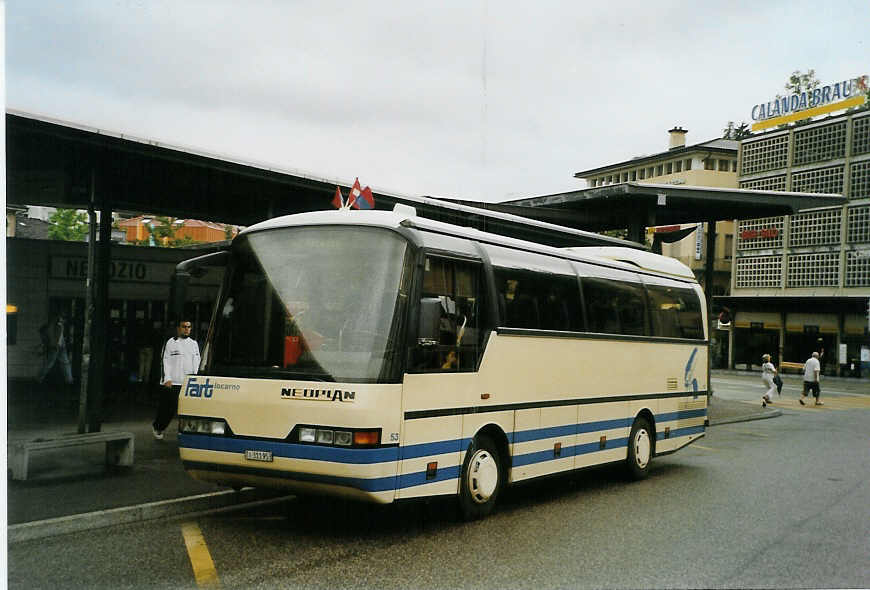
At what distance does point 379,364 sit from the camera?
7.50m

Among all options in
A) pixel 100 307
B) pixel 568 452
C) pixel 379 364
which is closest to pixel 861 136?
pixel 568 452

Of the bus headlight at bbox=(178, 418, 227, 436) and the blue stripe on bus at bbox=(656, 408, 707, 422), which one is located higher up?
the bus headlight at bbox=(178, 418, 227, 436)

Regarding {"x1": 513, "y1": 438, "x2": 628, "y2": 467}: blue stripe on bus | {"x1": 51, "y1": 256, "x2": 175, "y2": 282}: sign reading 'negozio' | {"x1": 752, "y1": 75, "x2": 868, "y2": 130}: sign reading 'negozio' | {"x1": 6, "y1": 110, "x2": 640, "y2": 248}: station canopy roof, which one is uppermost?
{"x1": 752, "y1": 75, "x2": 868, "y2": 130}: sign reading 'negozio'

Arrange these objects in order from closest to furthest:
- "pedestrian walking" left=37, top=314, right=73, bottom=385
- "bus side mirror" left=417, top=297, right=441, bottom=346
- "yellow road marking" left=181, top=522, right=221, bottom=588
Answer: "yellow road marking" left=181, top=522, right=221, bottom=588
"bus side mirror" left=417, top=297, right=441, bottom=346
"pedestrian walking" left=37, top=314, right=73, bottom=385

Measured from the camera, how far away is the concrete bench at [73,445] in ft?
30.8

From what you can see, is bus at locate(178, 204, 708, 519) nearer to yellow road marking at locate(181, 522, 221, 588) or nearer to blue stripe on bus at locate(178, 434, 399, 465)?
blue stripe on bus at locate(178, 434, 399, 465)

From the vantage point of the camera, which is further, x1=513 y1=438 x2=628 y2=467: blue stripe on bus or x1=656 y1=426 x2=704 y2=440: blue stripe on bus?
x1=656 y1=426 x2=704 y2=440: blue stripe on bus

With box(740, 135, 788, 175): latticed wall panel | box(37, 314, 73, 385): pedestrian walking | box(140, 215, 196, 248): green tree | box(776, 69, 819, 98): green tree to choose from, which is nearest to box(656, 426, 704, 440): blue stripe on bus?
box(37, 314, 73, 385): pedestrian walking

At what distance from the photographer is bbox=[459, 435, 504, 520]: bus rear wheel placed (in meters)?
8.57

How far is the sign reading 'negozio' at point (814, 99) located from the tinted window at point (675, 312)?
34.2 meters

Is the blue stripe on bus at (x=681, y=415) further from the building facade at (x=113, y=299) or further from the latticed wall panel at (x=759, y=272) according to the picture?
the latticed wall panel at (x=759, y=272)

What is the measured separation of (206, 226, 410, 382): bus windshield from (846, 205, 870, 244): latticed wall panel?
172 ft

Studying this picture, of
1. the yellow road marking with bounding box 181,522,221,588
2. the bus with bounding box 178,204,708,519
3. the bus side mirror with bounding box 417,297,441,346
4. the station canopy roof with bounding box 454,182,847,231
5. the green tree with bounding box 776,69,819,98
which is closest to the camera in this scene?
the yellow road marking with bounding box 181,522,221,588

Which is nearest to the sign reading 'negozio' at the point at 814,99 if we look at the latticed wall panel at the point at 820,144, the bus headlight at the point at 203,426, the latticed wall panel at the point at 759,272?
the latticed wall panel at the point at 820,144
